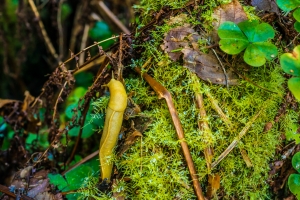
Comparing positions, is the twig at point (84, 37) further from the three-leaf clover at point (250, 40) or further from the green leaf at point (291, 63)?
the green leaf at point (291, 63)

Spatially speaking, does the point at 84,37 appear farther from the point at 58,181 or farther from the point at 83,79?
the point at 58,181

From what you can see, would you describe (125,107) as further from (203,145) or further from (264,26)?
(264,26)

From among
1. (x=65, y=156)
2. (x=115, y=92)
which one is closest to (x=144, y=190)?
(x=115, y=92)

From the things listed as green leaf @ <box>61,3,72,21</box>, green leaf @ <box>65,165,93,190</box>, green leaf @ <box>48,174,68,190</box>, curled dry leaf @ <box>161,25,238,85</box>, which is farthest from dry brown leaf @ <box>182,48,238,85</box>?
green leaf @ <box>61,3,72,21</box>

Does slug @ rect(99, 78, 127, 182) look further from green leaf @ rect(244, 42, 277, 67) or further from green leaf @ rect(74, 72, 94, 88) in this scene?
green leaf @ rect(74, 72, 94, 88)

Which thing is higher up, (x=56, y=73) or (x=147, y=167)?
(x=56, y=73)

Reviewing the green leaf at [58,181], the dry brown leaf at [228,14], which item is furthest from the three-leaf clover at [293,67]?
the green leaf at [58,181]

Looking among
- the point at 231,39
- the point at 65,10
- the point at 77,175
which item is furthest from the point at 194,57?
the point at 65,10
